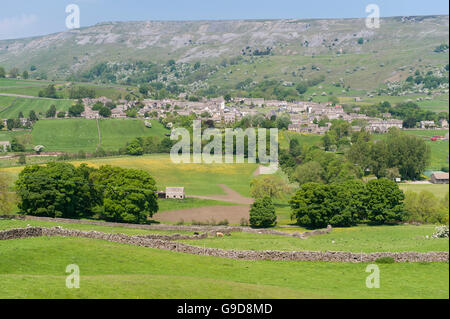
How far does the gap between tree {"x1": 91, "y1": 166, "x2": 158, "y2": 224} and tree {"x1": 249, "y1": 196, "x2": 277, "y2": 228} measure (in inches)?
472

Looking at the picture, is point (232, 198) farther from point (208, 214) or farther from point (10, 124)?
point (10, 124)

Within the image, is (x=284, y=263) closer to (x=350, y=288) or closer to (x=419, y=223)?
(x=350, y=288)

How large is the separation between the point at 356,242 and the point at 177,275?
19.4 m

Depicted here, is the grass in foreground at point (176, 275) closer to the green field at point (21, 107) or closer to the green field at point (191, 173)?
the green field at point (191, 173)

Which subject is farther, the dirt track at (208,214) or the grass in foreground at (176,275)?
the dirt track at (208,214)

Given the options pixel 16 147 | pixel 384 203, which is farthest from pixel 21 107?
pixel 384 203

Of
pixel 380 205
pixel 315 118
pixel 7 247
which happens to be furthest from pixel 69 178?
pixel 315 118

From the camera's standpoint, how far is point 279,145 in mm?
127375

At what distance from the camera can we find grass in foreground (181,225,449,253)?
35.7 meters

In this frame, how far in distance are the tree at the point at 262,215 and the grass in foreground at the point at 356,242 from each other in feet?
27.4

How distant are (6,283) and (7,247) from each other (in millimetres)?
10538

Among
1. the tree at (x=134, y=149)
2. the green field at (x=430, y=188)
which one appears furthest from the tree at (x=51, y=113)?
the green field at (x=430, y=188)

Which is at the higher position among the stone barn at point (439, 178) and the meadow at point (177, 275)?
the meadow at point (177, 275)

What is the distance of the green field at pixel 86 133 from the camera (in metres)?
130
